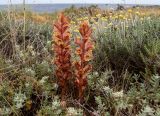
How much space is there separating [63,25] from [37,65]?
0.90m

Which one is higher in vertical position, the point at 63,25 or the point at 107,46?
the point at 63,25

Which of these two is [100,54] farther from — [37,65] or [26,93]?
[26,93]

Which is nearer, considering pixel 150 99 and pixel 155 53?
pixel 150 99

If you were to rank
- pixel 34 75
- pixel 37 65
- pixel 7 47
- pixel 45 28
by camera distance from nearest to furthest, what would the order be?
1. pixel 34 75
2. pixel 37 65
3. pixel 7 47
4. pixel 45 28

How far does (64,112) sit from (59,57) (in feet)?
→ 1.57

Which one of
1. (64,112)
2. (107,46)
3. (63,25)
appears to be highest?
(63,25)

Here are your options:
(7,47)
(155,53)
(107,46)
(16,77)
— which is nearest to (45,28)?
(7,47)

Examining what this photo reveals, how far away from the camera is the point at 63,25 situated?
340cm

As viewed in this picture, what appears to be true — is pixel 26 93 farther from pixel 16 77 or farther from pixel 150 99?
pixel 150 99

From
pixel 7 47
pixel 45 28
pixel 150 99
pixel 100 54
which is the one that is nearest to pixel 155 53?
pixel 150 99

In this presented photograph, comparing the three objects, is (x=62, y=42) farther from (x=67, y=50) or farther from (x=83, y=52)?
(x=83, y=52)

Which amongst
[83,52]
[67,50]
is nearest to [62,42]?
[67,50]

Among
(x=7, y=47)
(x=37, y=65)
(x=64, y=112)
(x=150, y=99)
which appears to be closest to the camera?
(x=64, y=112)

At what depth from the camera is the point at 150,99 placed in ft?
11.7
